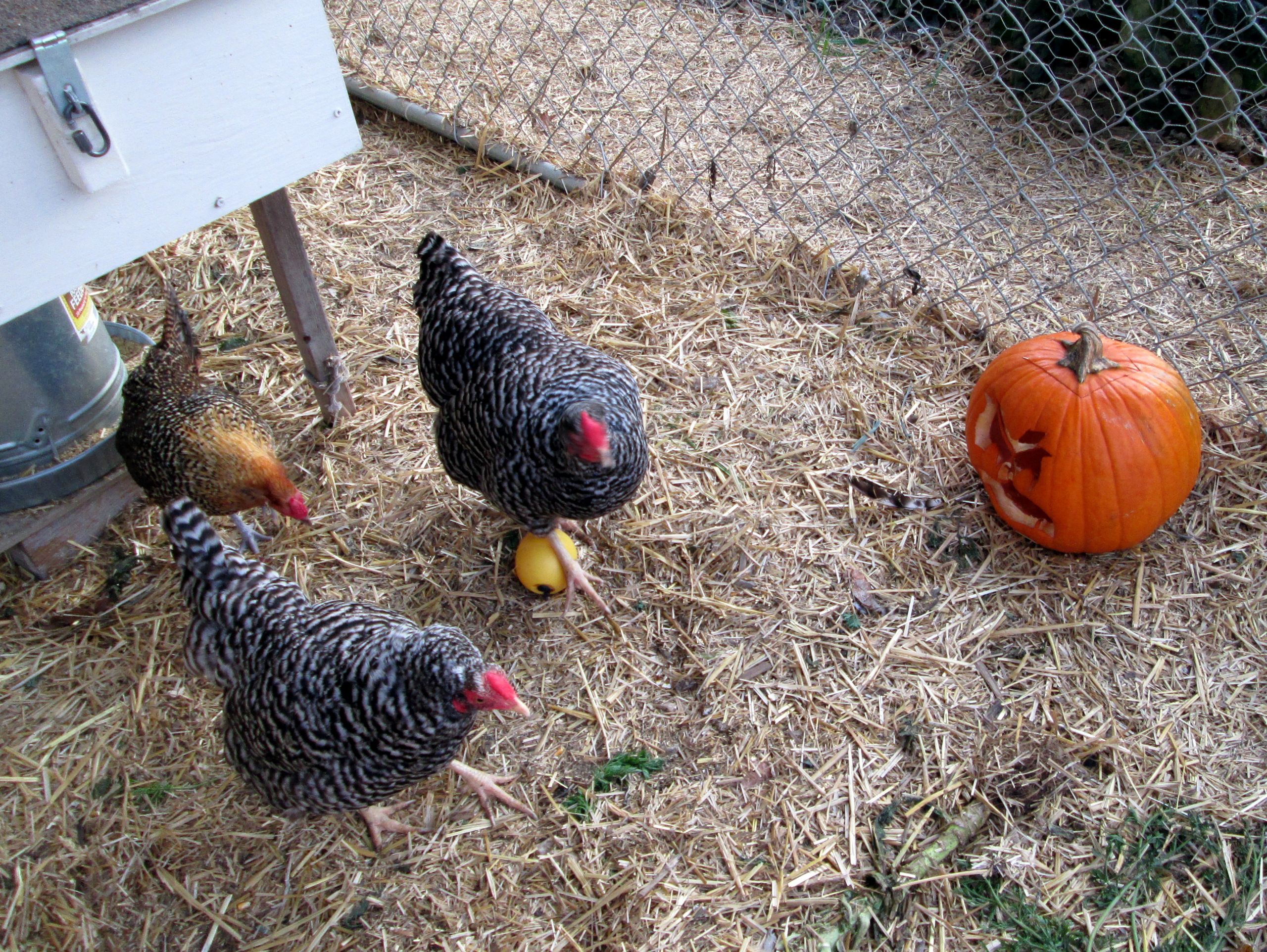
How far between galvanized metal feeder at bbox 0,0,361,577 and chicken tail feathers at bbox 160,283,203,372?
0.42 m

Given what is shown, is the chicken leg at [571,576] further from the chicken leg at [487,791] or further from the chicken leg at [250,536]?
the chicken leg at [250,536]

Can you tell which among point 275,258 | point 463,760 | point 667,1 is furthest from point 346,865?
point 667,1

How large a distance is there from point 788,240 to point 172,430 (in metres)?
2.85

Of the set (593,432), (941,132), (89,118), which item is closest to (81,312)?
(89,118)

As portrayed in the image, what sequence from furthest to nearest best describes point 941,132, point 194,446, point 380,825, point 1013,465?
point 941,132
point 1013,465
point 194,446
point 380,825

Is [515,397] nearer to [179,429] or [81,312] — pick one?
[179,429]

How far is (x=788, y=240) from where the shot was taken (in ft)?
13.0

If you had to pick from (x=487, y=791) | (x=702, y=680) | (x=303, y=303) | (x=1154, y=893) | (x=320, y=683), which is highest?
(x=303, y=303)

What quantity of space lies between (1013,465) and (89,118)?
2.86 m

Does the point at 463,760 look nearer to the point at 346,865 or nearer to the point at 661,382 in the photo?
the point at 346,865

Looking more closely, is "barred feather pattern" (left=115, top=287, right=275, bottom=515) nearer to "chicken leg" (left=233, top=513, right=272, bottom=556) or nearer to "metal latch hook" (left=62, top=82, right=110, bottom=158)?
"chicken leg" (left=233, top=513, right=272, bottom=556)

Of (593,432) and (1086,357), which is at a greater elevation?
(593,432)

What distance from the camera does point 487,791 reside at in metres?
2.37

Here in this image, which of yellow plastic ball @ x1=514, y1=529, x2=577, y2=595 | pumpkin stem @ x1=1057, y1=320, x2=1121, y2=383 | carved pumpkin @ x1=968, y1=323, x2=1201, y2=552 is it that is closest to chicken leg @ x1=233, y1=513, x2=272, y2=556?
yellow plastic ball @ x1=514, y1=529, x2=577, y2=595
